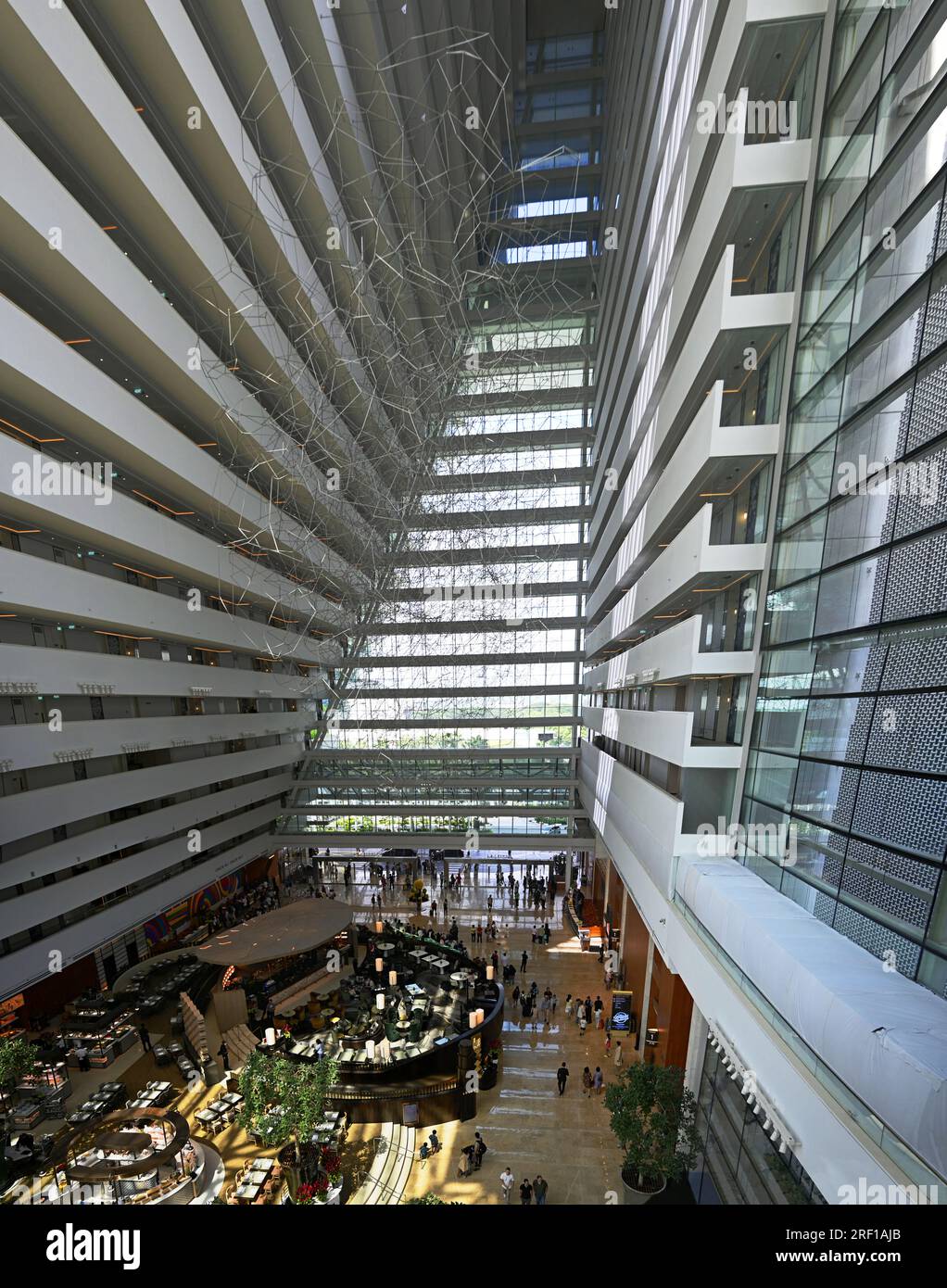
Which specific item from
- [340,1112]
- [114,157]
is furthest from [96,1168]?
[114,157]

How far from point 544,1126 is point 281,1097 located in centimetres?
579

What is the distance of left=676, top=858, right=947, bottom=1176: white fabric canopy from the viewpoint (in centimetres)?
401

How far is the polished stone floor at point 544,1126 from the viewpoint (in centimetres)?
1111

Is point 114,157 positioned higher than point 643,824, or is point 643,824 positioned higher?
point 114,157

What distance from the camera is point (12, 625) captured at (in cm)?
1413

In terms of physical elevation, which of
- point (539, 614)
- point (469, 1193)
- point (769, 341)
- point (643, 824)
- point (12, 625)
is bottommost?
point (469, 1193)

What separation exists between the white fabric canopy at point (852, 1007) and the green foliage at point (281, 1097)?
7.65 metres

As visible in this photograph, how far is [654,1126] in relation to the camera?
9664 mm

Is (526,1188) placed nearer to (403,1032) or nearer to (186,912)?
(403,1032)

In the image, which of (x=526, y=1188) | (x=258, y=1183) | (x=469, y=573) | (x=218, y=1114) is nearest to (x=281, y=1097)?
(x=258, y=1183)

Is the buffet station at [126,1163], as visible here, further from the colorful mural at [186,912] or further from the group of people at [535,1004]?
the colorful mural at [186,912]

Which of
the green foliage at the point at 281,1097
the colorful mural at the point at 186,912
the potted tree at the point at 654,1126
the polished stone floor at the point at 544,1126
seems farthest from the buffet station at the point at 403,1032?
the colorful mural at the point at 186,912

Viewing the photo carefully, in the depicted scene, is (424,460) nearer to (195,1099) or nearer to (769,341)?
(769,341)
